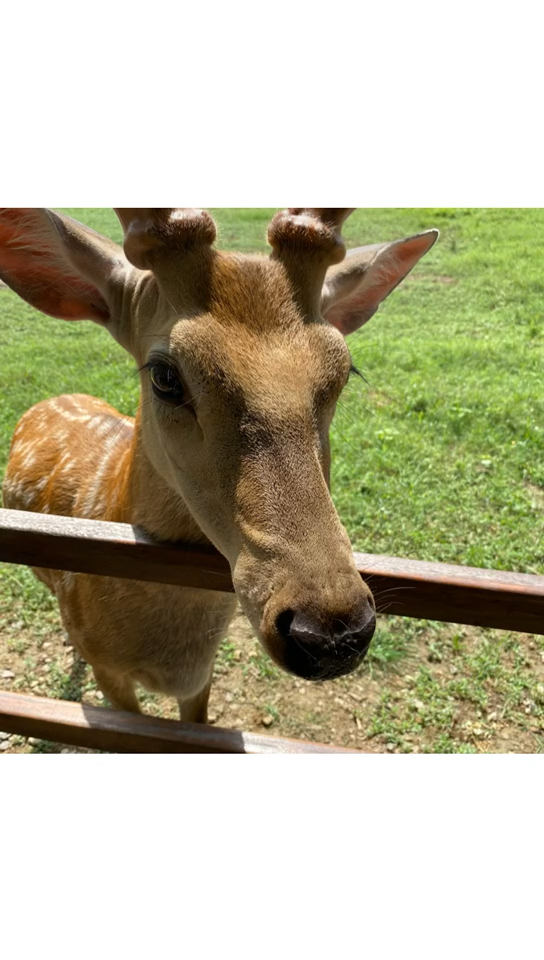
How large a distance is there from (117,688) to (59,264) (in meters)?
1.67

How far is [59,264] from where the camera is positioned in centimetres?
224

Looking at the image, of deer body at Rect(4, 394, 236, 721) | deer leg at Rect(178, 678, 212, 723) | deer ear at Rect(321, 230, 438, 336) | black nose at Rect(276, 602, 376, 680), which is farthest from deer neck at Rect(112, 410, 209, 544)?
deer leg at Rect(178, 678, 212, 723)

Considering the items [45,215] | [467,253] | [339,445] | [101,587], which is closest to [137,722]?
[101,587]

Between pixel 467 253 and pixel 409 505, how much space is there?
568 cm

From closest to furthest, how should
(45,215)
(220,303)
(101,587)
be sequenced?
(220,303) → (45,215) → (101,587)

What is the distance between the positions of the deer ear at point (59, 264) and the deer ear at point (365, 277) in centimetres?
71

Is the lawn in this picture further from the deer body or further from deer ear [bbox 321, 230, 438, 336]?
the deer body

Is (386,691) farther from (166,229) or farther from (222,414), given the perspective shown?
(166,229)

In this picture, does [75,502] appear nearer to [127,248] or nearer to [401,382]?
[127,248]

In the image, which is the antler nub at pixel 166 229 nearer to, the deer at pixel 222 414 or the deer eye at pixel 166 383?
the deer at pixel 222 414

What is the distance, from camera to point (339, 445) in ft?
18.3

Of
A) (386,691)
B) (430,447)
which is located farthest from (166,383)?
(430,447)

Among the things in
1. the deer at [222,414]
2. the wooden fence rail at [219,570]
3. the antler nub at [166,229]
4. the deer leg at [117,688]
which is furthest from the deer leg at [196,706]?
the antler nub at [166,229]

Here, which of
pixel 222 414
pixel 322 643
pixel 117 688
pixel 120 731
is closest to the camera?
pixel 322 643
